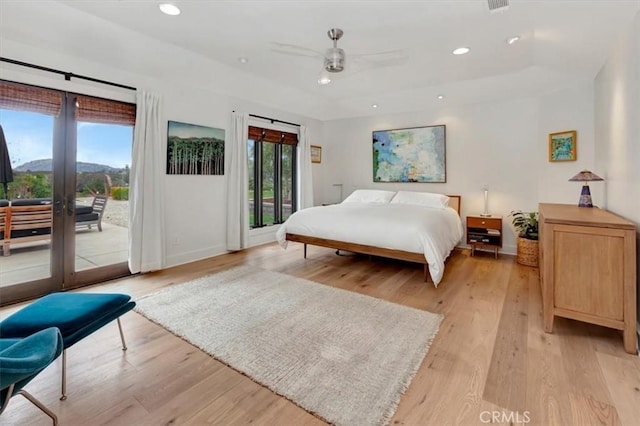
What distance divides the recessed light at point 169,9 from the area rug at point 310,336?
2.61 m

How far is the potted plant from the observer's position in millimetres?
3951

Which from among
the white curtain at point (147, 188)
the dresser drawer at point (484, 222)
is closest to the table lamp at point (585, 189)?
the dresser drawer at point (484, 222)

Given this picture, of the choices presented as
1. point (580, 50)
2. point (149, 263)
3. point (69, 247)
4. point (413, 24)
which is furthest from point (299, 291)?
point (580, 50)

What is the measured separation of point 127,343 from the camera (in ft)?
7.14

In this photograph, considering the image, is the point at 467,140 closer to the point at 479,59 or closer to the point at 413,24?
the point at 479,59

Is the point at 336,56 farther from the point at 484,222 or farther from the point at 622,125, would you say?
the point at 484,222

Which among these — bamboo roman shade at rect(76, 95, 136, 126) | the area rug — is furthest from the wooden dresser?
bamboo roman shade at rect(76, 95, 136, 126)

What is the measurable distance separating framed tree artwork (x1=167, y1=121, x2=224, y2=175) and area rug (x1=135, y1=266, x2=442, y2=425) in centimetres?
168

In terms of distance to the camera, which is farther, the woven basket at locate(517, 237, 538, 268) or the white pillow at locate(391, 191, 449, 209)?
the white pillow at locate(391, 191, 449, 209)

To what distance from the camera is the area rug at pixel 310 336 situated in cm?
166

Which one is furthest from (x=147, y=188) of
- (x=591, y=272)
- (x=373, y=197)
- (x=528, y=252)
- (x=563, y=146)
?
(x=563, y=146)

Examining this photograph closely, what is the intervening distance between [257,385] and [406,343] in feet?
3.52

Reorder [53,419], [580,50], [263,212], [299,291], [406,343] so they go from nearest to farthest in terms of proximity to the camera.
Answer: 1. [53,419]
2. [406,343]
3. [580,50]
4. [299,291]
5. [263,212]

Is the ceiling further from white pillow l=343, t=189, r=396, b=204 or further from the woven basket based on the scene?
the woven basket
